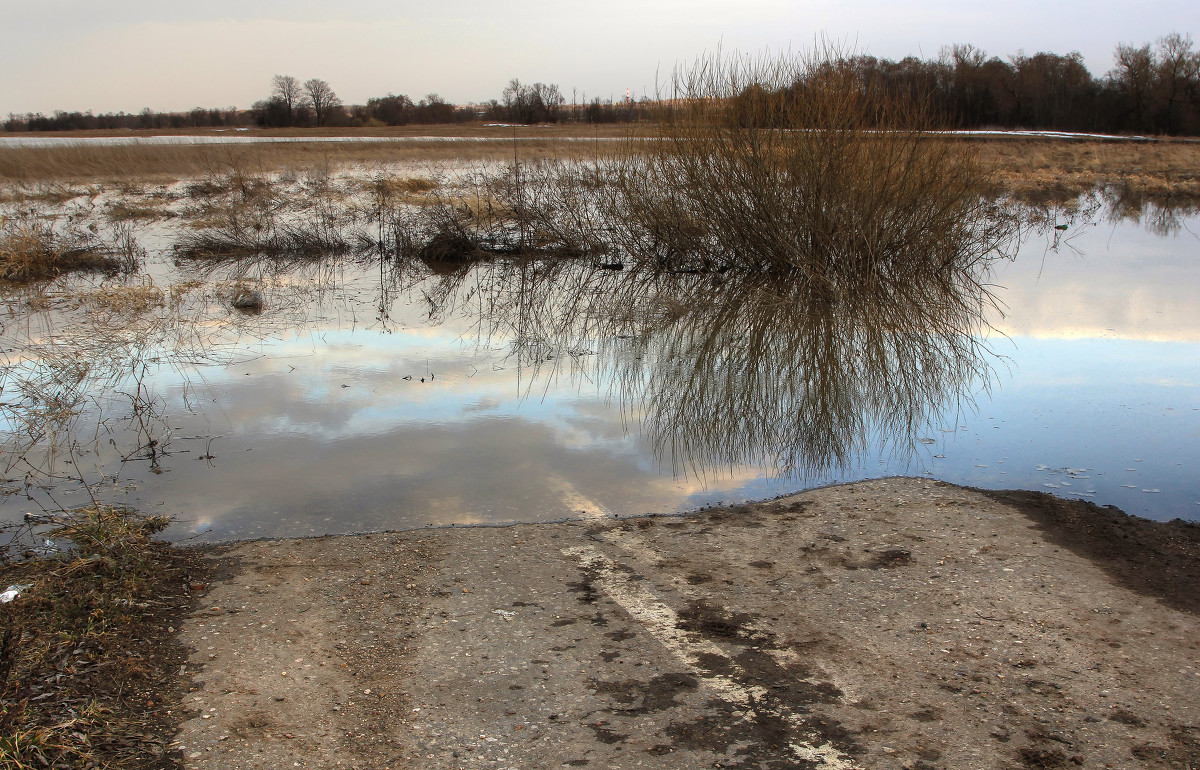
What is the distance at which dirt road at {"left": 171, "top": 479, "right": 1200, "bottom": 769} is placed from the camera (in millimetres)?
2930

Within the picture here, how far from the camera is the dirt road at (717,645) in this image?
293cm

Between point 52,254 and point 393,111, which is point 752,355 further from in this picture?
point 393,111

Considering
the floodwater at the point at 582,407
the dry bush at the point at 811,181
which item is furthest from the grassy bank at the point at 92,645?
the dry bush at the point at 811,181

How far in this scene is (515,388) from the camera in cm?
818

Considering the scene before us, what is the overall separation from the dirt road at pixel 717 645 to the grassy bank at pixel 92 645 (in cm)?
17

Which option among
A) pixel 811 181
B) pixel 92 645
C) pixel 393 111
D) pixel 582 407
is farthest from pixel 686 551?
pixel 393 111

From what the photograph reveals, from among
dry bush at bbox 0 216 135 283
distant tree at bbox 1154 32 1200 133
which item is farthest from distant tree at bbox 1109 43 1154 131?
dry bush at bbox 0 216 135 283

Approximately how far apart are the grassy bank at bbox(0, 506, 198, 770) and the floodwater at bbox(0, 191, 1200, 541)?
1.94 feet

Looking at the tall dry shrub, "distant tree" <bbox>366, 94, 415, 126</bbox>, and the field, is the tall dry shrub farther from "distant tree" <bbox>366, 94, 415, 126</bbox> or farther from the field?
"distant tree" <bbox>366, 94, 415, 126</bbox>

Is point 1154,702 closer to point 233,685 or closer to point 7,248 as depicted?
point 233,685

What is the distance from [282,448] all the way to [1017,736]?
17.3ft

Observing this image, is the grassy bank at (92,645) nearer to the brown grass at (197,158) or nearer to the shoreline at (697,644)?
the shoreline at (697,644)

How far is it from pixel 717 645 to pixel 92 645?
2.63 meters

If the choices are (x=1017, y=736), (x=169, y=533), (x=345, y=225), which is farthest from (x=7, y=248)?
(x=1017, y=736)
